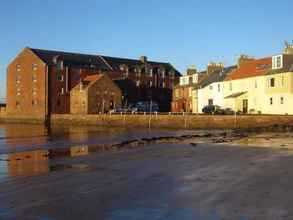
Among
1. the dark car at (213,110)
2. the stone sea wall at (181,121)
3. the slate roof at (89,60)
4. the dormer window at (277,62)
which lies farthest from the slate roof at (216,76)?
the slate roof at (89,60)

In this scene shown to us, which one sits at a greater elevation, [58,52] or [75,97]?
[58,52]

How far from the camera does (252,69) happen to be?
212 ft

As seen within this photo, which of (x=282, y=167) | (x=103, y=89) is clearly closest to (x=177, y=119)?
(x=103, y=89)

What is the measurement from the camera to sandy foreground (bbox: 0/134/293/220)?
399 inches

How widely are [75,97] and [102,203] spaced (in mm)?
77114

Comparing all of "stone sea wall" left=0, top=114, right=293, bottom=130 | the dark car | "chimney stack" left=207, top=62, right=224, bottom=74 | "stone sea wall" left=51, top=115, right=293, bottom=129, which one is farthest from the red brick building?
the dark car

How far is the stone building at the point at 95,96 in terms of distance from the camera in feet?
277

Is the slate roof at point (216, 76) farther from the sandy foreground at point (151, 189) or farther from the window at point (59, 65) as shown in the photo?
the sandy foreground at point (151, 189)

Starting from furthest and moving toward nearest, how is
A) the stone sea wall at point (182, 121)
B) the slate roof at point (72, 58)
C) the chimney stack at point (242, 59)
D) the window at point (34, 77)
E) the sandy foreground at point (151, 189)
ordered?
the slate roof at point (72, 58) → the window at point (34, 77) → the chimney stack at point (242, 59) → the stone sea wall at point (182, 121) → the sandy foreground at point (151, 189)

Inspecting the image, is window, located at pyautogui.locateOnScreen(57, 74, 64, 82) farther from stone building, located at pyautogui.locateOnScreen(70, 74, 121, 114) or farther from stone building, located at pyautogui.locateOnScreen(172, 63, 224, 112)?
stone building, located at pyautogui.locateOnScreen(172, 63, 224, 112)

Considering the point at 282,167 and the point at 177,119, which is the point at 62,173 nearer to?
the point at 282,167

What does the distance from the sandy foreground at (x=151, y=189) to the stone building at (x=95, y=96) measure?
64.2 meters

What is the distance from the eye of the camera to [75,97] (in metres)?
87.1

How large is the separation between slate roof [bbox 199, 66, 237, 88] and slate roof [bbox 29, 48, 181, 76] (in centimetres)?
2801
